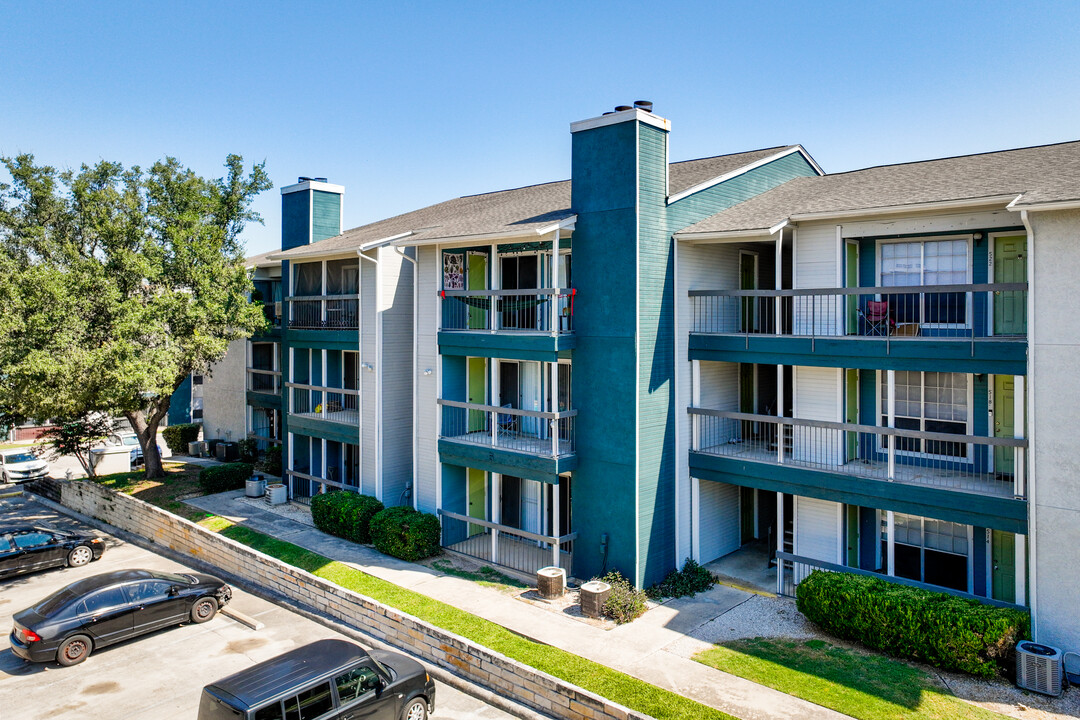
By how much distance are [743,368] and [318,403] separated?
14.9 meters

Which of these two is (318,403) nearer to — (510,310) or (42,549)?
(42,549)

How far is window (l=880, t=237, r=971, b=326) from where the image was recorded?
15.0 meters

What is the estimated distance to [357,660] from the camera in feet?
36.1

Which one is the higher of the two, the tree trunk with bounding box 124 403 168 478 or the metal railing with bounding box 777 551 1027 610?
the tree trunk with bounding box 124 403 168 478

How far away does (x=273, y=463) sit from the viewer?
2819cm

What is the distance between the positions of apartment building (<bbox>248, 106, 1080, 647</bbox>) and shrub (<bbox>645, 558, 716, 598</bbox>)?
16.5 inches

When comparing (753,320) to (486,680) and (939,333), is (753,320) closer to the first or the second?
(939,333)

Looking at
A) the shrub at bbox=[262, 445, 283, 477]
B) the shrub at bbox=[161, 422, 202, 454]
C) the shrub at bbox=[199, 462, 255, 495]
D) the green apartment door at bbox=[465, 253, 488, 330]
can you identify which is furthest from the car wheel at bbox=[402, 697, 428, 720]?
the shrub at bbox=[161, 422, 202, 454]

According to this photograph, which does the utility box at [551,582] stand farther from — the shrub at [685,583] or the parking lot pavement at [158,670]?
the parking lot pavement at [158,670]

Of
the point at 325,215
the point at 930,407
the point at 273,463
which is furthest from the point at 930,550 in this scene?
the point at 325,215

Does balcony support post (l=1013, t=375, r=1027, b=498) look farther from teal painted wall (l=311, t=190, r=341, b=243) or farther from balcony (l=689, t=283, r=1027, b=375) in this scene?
teal painted wall (l=311, t=190, r=341, b=243)

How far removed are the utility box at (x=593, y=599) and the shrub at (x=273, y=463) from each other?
53.7ft

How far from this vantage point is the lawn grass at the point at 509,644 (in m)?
11.3

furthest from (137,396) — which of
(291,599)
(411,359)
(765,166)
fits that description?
(765,166)
